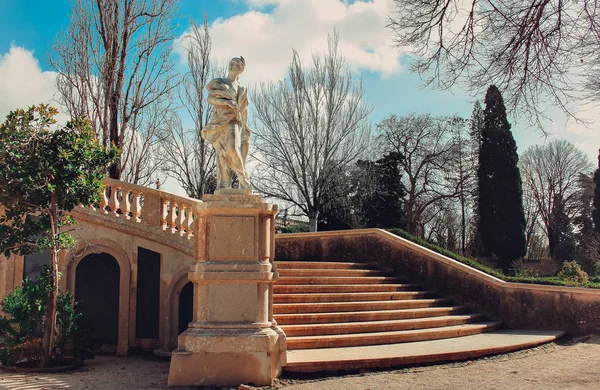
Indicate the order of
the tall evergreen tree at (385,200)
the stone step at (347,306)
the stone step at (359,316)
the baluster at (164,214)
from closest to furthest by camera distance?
the stone step at (359,316), the stone step at (347,306), the baluster at (164,214), the tall evergreen tree at (385,200)

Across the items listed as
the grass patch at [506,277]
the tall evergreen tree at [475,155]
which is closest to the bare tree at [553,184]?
the tall evergreen tree at [475,155]

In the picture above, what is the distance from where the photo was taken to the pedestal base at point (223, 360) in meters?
5.98

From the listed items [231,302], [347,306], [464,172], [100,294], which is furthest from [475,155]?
[231,302]

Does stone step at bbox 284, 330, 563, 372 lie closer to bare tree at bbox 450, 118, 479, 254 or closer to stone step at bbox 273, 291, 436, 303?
stone step at bbox 273, 291, 436, 303

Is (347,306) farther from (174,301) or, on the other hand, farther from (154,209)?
(154,209)

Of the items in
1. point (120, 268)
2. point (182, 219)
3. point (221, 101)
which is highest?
point (221, 101)

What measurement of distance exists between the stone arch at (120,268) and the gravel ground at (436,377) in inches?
58.4

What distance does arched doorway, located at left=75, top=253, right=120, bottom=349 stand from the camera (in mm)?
9648

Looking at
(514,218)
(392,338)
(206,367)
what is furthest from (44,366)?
(514,218)

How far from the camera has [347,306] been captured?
890 cm

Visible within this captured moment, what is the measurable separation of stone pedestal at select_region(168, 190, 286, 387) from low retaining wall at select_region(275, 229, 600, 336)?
5625 mm

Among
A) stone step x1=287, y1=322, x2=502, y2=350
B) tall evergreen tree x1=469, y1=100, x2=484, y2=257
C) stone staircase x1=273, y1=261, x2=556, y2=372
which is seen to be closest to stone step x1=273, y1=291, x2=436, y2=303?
stone staircase x1=273, y1=261, x2=556, y2=372

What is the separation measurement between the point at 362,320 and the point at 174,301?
342 centimetres

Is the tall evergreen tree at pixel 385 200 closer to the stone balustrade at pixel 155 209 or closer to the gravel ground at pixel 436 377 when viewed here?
the stone balustrade at pixel 155 209
